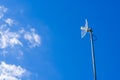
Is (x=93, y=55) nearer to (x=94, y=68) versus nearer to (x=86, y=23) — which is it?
(x=94, y=68)

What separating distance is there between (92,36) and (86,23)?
238 centimetres

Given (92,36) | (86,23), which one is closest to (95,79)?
(92,36)

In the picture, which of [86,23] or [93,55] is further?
[86,23]

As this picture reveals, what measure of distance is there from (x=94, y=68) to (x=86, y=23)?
21.9ft

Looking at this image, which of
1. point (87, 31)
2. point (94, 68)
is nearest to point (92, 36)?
point (87, 31)

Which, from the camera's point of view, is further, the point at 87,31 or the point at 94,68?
the point at 87,31

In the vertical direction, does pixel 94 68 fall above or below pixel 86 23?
below

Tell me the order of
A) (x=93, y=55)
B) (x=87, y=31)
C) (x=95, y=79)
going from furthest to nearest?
1. (x=87, y=31)
2. (x=93, y=55)
3. (x=95, y=79)

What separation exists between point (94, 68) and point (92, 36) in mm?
4344

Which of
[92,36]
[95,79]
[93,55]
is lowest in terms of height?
[95,79]

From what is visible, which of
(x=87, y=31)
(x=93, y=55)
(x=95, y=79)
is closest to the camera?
(x=95, y=79)

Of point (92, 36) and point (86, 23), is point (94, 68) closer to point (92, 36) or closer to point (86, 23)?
point (92, 36)

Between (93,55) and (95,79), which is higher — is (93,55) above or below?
above

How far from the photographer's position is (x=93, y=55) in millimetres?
34312
